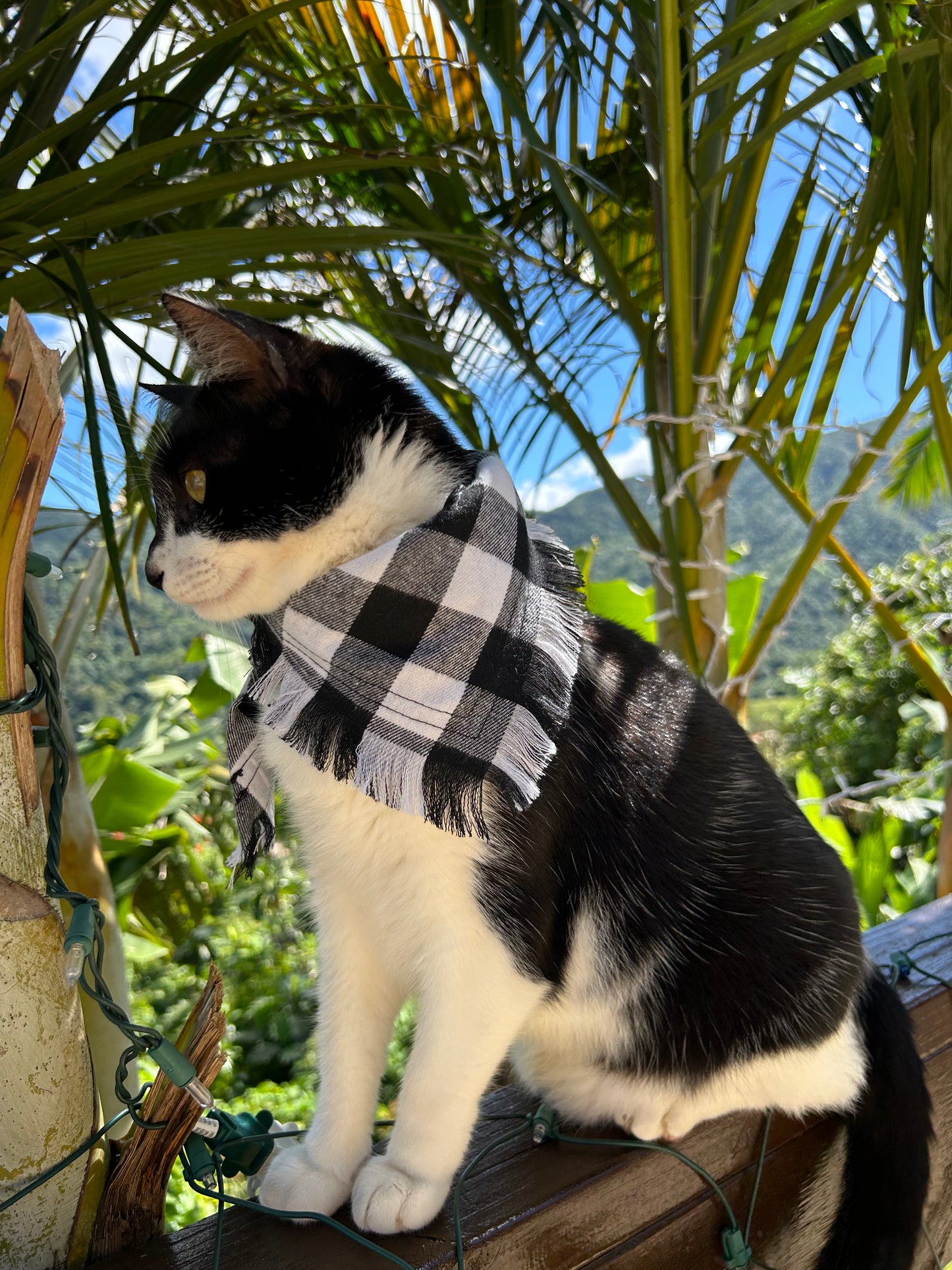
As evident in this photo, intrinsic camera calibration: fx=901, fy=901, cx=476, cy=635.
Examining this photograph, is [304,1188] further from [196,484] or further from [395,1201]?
[196,484]

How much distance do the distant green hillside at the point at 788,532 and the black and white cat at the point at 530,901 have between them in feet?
2.70

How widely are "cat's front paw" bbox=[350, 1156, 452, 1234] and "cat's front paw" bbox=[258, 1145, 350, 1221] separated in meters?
0.04

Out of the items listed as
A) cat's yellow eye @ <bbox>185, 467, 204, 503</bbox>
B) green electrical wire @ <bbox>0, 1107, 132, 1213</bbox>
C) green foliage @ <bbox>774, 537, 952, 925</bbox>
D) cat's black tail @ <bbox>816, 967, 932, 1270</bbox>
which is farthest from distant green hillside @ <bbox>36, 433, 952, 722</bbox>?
cat's black tail @ <bbox>816, 967, 932, 1270</bbox>

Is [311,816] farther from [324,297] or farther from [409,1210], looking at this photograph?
[324,297]

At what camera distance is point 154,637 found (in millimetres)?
2332

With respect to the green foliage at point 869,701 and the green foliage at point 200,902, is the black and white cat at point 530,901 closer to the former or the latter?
the green foliage at point 200,902

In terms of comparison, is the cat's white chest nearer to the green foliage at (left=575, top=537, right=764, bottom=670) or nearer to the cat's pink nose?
the cat's pink nose

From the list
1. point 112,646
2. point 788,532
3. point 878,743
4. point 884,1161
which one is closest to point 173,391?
point 884,1161

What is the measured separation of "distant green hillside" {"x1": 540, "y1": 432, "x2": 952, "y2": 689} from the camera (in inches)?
103

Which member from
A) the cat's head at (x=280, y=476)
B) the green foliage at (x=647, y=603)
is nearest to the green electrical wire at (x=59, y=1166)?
the cat's head at (x=280, y=476)

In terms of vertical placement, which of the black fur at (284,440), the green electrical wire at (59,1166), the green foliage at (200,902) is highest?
the black fur at (284,440)

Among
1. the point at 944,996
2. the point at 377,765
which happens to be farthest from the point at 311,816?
the point at 944,996

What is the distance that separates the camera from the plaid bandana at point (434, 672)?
61 cm

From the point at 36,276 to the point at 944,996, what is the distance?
3.92ft
